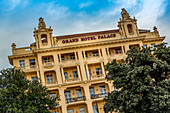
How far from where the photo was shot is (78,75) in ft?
131

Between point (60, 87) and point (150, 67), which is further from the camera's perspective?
point (60, 87)

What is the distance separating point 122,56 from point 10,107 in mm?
22659

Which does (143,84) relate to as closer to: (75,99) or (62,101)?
(75,99)

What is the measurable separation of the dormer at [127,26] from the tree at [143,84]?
16.8 m

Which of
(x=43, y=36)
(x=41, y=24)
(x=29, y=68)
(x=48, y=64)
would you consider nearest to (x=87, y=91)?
(x=48, y=64)

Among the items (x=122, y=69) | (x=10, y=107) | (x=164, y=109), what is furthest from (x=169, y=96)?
(x=10, y=107)

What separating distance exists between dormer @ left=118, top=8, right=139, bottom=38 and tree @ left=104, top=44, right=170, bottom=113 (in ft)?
55.0

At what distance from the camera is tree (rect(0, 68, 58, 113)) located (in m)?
25.9

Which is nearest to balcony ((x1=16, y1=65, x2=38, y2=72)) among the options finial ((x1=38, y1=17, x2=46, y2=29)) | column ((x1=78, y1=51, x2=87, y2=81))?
finial ((x1=38, y1=17, x2=46, y2=29))

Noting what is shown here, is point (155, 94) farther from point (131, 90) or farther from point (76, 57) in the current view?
point (76, 57)

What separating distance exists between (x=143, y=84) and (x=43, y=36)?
24.2m

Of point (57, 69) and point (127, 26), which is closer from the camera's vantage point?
point (57, 69)

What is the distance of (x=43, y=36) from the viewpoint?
42.4m

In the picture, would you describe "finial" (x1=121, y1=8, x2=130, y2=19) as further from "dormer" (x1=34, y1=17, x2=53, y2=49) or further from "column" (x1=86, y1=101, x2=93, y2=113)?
"column" (x1=86, y1=101, x2=93, y2=113)
